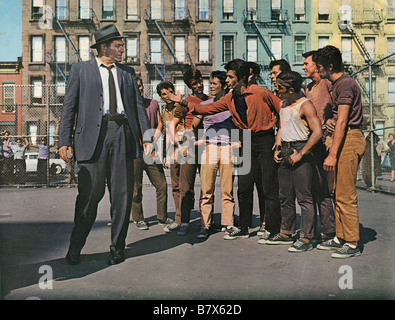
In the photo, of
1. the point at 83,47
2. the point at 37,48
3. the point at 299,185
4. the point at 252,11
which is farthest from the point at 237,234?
the point at 37,48

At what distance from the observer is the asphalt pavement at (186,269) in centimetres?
318

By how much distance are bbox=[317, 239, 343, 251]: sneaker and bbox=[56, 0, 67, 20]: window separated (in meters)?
19.3

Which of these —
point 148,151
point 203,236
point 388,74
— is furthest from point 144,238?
point 388,74

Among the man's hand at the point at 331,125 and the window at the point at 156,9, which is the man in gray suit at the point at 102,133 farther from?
the window at the point at 156,9

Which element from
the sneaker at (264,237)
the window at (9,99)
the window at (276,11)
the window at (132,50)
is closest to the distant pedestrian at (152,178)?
the sneaker at (264,237)

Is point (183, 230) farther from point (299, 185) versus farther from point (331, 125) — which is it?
Result: point (331, 125)

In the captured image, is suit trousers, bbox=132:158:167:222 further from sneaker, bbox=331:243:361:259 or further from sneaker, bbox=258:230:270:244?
sneaker, bbox=331:243:361:259

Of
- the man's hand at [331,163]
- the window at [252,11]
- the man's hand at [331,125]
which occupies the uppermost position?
the window at [252,11]

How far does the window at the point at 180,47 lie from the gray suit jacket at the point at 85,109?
25.5 meters

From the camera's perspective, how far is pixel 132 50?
30.6 m

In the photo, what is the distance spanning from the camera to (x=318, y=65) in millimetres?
4555

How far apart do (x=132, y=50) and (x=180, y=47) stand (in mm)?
3209

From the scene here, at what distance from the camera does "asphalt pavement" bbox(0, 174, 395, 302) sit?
3176mm
